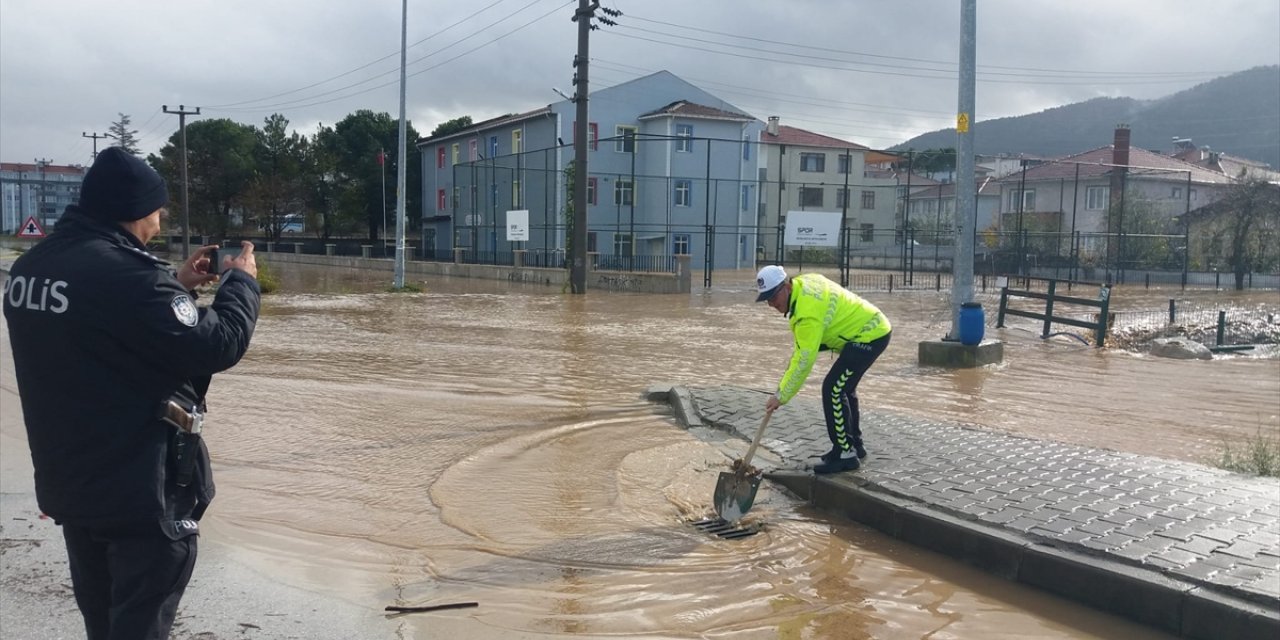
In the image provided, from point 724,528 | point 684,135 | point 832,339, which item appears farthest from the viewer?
point 684,135

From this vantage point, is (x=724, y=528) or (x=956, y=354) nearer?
(x=724, y=528)

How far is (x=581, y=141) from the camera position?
94.7 ft

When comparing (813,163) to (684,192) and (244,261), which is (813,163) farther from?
(244,261)

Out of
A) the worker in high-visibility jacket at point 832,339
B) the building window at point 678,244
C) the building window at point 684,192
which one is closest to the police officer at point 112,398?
the worker in high-visibility jacket at point 832,339

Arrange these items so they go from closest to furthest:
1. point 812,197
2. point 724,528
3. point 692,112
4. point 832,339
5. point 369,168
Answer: point 724,528
point 832,339
point 692,112
point 812,197
point 369,168

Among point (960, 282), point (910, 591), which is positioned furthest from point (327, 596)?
point (960, 282)

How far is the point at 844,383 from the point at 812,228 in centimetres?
2468

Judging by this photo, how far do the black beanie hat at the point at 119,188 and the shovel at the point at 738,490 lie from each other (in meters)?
3.97

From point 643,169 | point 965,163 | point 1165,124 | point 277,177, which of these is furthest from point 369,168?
point 1165,124

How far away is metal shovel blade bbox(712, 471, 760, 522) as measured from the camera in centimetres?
604

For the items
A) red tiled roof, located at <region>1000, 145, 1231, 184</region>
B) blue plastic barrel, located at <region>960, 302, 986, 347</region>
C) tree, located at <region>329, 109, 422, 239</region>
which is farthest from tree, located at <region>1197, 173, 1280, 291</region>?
tree, located at <region>329, 109, 422, 239</region>

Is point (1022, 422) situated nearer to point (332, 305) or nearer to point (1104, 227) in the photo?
point (332, 305)

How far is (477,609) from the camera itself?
4.73 m

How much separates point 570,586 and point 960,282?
10304 millimetres
